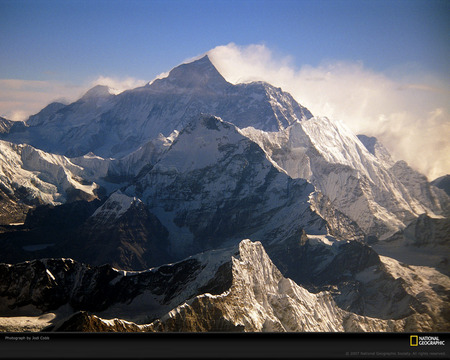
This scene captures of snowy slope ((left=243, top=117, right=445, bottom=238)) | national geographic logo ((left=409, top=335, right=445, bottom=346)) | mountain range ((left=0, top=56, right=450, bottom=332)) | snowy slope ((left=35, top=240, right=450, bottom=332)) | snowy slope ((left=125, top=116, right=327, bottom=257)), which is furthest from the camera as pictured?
snowy slope ((left=243, top=117, right=445, bottom=238))

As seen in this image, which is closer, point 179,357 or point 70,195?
point 179,357

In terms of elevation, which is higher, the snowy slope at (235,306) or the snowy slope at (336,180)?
the snowy slope at (336,180)

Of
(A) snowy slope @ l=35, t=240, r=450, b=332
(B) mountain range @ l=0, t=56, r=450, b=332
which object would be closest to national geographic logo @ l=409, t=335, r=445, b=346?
(A) snowy slope @ l=35, t=240, r=450, b=332

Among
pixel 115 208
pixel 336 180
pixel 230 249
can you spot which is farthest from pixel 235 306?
pixel 336 180

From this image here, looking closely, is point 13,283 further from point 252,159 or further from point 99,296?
point 252,159

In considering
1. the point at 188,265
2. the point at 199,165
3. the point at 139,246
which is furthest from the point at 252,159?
the point at 188,265

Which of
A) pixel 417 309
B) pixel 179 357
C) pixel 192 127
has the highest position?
pixel 192 127

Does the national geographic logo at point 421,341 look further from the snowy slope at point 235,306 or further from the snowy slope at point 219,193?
the snowy slope at point 219,193

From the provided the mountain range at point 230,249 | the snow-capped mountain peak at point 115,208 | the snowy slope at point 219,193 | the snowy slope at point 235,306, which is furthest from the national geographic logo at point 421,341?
the snow-capped mountain peak at point 115,208

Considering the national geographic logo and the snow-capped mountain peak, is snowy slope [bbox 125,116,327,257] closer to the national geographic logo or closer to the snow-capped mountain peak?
the snow-capped mountain peak
